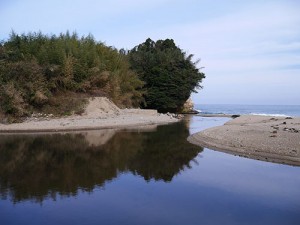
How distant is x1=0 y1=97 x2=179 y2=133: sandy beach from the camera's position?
73.2ft

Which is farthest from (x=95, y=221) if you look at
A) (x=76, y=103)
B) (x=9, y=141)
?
(x=76, y=103)

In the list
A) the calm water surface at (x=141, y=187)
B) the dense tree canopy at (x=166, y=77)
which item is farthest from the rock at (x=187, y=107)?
the calm water surface at (x=141, y=187)

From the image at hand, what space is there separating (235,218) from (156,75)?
3859 cm

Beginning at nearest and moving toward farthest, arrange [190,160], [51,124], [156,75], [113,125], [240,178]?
1. [240,178]
2. [190,160]
3. [51,124]
4. [113,125]
5. [156,75]

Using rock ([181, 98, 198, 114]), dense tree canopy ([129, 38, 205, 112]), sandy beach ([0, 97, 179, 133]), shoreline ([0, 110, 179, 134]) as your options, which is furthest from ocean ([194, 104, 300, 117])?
shoreline ([0, 110, 179, 134])

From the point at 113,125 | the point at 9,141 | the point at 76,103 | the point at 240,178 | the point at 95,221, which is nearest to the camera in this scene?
the point at 95,221

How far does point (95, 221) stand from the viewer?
22.5 feet

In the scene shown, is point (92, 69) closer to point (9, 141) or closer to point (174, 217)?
point (9, 141)

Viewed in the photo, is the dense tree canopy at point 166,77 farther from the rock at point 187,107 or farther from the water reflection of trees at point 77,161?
the water reflection of trees at point 77,161

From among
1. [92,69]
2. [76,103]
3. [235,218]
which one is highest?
[92,69]

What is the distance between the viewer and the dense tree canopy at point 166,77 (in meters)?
44.6

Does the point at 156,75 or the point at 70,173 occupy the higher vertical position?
the point at 156,75

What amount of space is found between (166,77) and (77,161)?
107 feet

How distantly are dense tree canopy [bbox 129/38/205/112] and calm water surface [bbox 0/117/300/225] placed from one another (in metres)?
28.9
